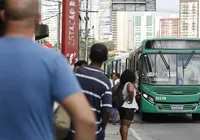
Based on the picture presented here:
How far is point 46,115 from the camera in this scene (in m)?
2.43

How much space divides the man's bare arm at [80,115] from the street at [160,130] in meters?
10.5

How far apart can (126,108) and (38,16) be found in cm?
684

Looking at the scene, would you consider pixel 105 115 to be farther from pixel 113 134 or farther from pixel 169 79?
pixel 169 79

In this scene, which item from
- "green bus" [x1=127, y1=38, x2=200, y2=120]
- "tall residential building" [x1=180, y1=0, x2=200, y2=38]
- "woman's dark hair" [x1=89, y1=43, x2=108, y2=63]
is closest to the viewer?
"woman's dark hair" [x1=89, y1=43, x2=108, y2=63]

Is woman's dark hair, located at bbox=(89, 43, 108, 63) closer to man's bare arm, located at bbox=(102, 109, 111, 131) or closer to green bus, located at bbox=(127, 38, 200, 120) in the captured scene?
man's bare arm, located at bbox=(102, 109, 111, 131)

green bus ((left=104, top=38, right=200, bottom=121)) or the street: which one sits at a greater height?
green bus ((left=104, top=38, right=200, bottom=121))

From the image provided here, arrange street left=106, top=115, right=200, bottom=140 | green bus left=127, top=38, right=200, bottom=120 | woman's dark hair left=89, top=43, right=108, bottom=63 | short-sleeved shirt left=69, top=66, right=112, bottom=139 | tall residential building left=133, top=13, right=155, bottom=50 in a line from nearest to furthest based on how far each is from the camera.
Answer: short-sleeved shirt left=69, top=66, right=112, bottom=139, woman's dark hair left=89, top=43, right=108, bottom=63, street left=106, top=115, right=200, bottom=140, green bus left=127, top=38, right=200, bottom=120, tall residential building left=133, top=13, right=155, bottom=50

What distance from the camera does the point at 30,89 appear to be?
2373mm

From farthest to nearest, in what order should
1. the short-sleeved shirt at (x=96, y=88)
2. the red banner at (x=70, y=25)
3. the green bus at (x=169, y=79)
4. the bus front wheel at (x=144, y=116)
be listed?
the bus front wheel at (x=144, y=116)
the red banner at (x=70, y=25)
the green bus at (x=169, y=79)
the short-sleeved shirt at (x=96, y=88)

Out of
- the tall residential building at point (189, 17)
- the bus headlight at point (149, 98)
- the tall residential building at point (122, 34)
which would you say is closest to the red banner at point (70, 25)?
the bus headlight at point (149, 98)

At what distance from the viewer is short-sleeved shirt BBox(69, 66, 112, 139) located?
15.8 ft

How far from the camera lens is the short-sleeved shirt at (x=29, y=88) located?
2.36 m

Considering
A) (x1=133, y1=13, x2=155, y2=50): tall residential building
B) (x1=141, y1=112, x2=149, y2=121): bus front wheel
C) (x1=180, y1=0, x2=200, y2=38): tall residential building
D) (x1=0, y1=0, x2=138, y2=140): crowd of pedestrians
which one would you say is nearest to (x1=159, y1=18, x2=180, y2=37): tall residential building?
(x1=180, y1=0, x2=200, y2=38): tall residential building

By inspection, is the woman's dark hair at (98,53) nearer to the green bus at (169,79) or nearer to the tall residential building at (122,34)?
the green bus at (169,79)
